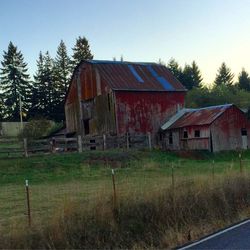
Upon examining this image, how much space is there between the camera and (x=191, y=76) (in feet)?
353

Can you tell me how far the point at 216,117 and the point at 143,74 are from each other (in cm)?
923

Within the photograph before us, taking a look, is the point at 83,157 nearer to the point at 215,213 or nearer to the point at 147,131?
the point at 147,131

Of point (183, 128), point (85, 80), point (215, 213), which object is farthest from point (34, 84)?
point (215, 213)

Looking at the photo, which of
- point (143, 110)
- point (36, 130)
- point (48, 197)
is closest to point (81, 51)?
point (36, 130)

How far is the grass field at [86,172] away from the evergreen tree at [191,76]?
66954 mm

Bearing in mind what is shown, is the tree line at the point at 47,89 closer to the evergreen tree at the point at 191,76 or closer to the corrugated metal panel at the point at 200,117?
the evergreen tree at the point at 191,76

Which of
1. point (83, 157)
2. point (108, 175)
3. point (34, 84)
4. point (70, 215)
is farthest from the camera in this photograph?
point (34, 84)

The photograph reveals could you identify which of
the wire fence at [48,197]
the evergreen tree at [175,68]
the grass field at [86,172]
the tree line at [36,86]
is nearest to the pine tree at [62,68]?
the tree line at [36,86]

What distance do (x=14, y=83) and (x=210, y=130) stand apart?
2234 inches

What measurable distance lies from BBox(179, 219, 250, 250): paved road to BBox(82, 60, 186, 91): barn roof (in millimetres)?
32634

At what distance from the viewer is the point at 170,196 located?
1184 centimetres

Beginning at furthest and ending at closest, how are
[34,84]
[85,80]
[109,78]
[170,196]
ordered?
[34,84] → [85,80] → [109,78] → [170,196]

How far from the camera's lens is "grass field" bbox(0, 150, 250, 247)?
632 inches

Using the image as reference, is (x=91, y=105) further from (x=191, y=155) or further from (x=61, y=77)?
(x=61, y=77)
